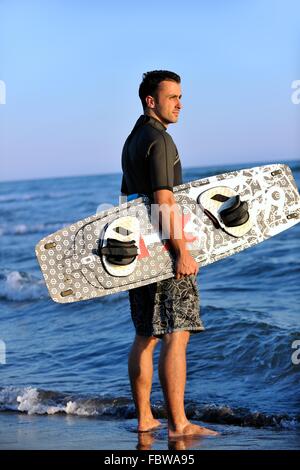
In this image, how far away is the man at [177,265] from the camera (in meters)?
4.35

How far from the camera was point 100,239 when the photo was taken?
460 cm

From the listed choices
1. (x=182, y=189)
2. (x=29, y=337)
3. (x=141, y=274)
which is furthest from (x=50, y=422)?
(x=29, y=337)

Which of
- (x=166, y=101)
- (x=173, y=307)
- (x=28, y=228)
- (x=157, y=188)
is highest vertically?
(x=166, y=101)

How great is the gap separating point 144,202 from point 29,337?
327 cm

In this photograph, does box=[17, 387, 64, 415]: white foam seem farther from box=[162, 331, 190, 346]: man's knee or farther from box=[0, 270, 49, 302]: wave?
box=[0, 270, 49, 302]: wave

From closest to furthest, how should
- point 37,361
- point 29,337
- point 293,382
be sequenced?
point 293,382 < point 37,361 < point 29,337

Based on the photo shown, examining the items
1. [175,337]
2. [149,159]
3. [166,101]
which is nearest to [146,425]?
[175,337]

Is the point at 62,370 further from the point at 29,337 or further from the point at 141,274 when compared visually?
the point at 141,274

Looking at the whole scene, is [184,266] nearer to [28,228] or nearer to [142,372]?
[142,372]

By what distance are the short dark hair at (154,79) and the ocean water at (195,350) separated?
1899 mm

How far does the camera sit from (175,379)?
441cm

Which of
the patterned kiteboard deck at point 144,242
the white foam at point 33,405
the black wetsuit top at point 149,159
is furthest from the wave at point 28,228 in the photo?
the black wetsuit top at point 149,159

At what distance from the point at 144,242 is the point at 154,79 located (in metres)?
0.83
